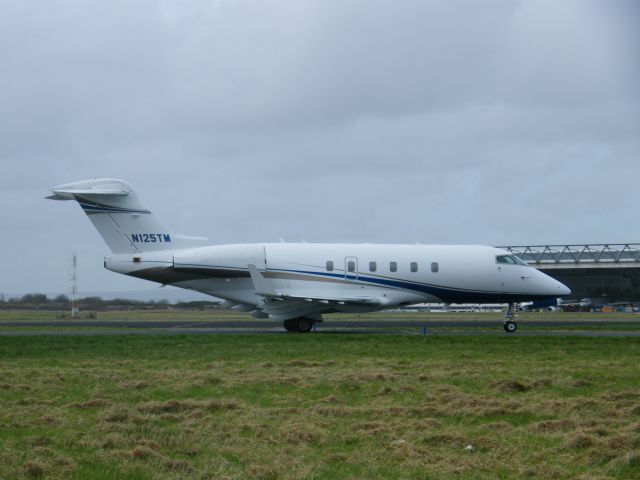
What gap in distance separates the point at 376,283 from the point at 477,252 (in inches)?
187

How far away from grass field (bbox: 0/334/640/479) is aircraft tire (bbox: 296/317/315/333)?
38.9 ft

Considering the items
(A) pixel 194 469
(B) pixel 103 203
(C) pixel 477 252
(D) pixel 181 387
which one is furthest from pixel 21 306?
(A) pixel 194 469

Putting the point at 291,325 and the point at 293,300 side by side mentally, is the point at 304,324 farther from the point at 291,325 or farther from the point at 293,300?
the point at 293,300

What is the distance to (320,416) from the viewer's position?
1201cm

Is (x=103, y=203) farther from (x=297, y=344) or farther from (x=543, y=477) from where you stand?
(x=543, y=477)

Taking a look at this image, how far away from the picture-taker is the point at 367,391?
48.1ft

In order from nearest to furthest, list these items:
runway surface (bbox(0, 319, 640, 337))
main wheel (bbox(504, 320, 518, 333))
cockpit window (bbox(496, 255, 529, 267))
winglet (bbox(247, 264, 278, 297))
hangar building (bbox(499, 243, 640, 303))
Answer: winglet (bbox(247, 264, 278, 297)) < runway surface (bbox(0, 319, 640, 337)) < main wheel (bbox(504, 320, 518, 333)) < cockpit window (bbox(496, 255, 529, 267)) < hangar building (bbox(499, 243, 640, 303))

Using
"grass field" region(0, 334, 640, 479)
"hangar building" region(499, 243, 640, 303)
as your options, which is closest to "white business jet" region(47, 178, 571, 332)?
"grass field" region(0, 334, 640, 479)

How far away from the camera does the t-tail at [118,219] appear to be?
3369 cm

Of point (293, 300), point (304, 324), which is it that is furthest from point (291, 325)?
point (293, 300)

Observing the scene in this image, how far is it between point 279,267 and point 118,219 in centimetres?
686

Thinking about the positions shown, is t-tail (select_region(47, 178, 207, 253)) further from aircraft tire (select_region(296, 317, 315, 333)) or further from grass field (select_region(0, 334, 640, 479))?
grass field (select_region(0, 334, 640, 479))

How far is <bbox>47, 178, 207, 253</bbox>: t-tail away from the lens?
33.7 metres

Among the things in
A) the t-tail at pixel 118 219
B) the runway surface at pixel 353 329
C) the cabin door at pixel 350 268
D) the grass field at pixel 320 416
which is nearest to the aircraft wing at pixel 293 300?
the cabin door at pixel 350 268
